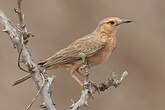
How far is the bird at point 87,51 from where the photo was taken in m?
4.54

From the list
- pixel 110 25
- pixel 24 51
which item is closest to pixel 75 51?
pixel 110 25

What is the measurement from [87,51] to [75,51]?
0.53ft

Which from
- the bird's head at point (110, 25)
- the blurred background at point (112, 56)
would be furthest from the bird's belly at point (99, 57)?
the blurred background at point (112, 56)

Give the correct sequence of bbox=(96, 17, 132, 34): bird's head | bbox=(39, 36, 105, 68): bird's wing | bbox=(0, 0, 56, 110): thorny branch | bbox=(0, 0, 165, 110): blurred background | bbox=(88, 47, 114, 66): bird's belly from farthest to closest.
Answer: bbox=(0, 0, 165, 110): blurred background, bbox=(96, 17, 132, 34): bird's head, bbox=(88, 47, 114, 66): bird's belly, bbox=(39, 36, 105, 68): bird's wing, bbox=(0, 0, 56, 110): thorny branch

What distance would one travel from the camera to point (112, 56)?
25.7 ft

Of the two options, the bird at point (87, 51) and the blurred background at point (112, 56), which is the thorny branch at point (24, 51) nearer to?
the bird at point (87, 51)

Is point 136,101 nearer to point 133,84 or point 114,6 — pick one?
point 133,84

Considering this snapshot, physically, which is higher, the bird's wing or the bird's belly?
the bird's wing

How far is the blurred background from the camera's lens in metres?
7.64

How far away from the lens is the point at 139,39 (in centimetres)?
819

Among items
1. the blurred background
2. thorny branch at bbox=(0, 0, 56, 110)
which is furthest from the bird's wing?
the blurred background

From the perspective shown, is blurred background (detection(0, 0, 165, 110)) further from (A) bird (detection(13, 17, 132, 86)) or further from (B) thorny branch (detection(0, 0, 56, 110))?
(B) thorny branch (detection(0, 0, 56, 110))

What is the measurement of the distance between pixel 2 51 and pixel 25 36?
15.5 ft

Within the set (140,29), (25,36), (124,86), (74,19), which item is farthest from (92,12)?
(25,36)
